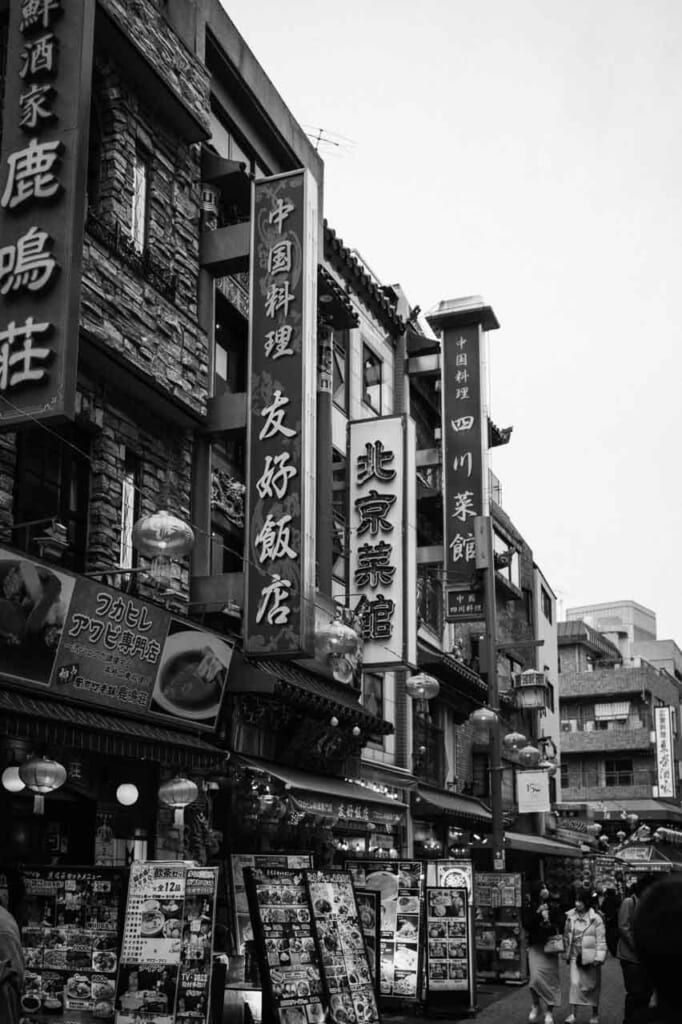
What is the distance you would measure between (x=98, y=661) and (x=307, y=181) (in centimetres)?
823

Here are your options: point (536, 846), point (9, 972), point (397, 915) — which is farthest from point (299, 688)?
point (536, 846)

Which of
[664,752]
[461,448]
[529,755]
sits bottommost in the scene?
[529,755]

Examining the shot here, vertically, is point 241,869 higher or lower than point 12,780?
lower

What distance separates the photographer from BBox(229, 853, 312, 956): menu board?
45.1 ft

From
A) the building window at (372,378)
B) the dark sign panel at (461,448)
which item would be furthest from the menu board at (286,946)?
the building window at (372,378)

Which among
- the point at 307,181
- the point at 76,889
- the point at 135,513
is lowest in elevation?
the point at 76,889

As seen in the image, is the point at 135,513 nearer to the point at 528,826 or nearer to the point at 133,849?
the point at 133,849

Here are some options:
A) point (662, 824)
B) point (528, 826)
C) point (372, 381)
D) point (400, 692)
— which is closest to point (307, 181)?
point (372, 381)

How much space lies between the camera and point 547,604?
183ft

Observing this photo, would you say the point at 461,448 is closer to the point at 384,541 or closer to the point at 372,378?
the point at 372,378

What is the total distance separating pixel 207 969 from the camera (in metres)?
11.1

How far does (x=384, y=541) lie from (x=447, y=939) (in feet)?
26.7

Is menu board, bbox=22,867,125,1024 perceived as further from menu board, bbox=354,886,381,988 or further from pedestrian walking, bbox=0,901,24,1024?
pedestrian walking, bbox=0,901,24,1024

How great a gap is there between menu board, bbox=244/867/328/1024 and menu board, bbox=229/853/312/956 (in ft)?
2.97
